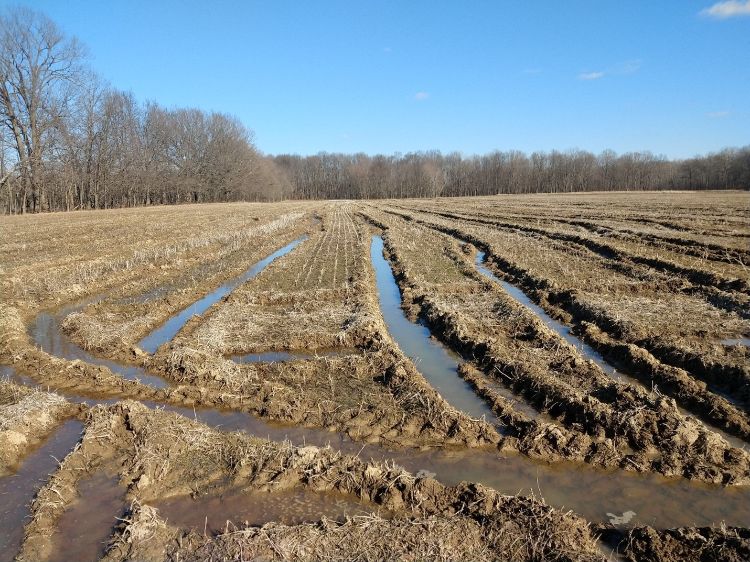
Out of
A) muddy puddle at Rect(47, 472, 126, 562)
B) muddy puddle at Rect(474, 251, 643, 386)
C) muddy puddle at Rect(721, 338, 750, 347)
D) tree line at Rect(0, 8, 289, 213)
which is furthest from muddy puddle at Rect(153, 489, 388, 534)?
tree line at Rect(0, 8, 289, 213)

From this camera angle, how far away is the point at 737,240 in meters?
21.9

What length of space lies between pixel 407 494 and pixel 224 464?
8.20 feet

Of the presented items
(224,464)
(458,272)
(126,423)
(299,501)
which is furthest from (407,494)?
(458,272)

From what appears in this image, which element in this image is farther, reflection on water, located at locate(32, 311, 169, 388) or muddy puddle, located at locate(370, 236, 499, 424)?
reflection on water, located at locate(32, 311, 169, 388)

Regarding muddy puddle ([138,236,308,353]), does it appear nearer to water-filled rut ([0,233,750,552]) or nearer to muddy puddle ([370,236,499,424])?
water-filled rut ([0,233,750,552])

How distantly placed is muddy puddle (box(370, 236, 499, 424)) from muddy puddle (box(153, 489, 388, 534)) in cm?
275

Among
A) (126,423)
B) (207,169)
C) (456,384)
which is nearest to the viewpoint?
(126,423)

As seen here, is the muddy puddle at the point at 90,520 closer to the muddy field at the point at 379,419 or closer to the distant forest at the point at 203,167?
the muddy field at the point at 379,419

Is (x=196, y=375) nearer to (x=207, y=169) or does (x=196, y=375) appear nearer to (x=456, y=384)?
(x=456, y=384)

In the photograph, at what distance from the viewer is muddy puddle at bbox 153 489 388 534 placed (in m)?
5.27

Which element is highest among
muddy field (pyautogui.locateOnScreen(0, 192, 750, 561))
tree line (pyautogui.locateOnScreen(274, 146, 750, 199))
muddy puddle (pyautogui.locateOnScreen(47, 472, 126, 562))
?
tree line (pyautogui.locateOnScreen(274, 146, 750, 199))

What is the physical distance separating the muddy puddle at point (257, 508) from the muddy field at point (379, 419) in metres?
0.03

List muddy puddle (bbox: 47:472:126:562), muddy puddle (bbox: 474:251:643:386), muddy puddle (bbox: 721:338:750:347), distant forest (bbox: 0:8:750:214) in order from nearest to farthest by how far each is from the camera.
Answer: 1. muddy puddle (bbox: 47:472:126:562)
2. muddy puddle (bbox: 474:251:643:386)
3. muddy puddle (bbox: 721:338:750:347)
4. distant forest (bbox: 0:8:750:214)

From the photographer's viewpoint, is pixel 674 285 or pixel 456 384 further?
pixel 674 285
